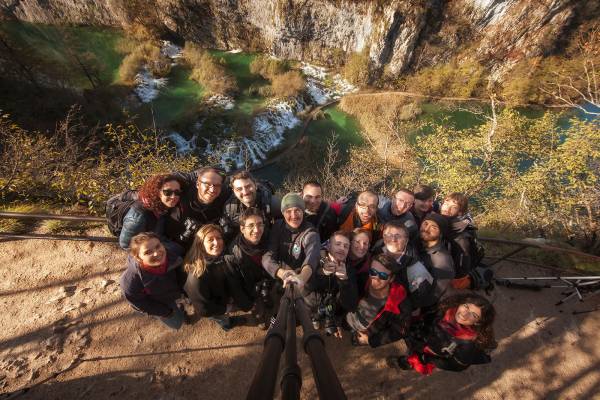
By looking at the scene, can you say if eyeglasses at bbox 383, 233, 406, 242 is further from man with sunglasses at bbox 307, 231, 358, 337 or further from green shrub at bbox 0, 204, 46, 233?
green shrub at bbox 0, 204, 46, 233

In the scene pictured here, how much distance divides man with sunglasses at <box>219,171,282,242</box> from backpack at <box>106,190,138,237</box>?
1185 mm

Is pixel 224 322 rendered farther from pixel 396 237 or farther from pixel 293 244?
pixel 396 237

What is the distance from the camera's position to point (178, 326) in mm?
3939

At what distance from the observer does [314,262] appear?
125 inches

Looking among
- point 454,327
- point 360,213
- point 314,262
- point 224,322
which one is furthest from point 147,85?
point 454,327

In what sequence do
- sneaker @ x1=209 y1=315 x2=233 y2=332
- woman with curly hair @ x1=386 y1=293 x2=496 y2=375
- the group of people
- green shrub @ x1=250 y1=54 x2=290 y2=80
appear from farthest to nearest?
green shrub @ x1=250 y1=54 x2=290 y2=80, sneaker @ x1=209 y1=315 x2=233 y2=332, the group of people, woman with curly hair @ x1=386 y1=293 x2=496 y2=375

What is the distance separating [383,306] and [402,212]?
1.41 metres

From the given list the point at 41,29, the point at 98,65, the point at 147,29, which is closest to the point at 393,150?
the point at 98,65

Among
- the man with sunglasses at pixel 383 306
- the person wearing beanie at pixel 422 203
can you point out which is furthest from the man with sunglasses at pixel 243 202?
the person wearing beanie at pixel 422 203

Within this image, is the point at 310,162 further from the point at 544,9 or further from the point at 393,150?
the point at 544,9

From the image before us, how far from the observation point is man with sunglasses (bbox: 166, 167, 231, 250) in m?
3.53

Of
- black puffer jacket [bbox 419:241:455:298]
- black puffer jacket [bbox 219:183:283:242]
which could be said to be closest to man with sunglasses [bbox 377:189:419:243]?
black puffer jacket [bbox 419:241:455:298]

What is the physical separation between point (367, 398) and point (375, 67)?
3596 centimetres

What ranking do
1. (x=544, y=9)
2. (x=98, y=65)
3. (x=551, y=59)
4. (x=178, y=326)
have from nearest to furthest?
(x=178, y=326)
(x=98, y=65)
(x=544, y=9)
(x=551, y=59)
